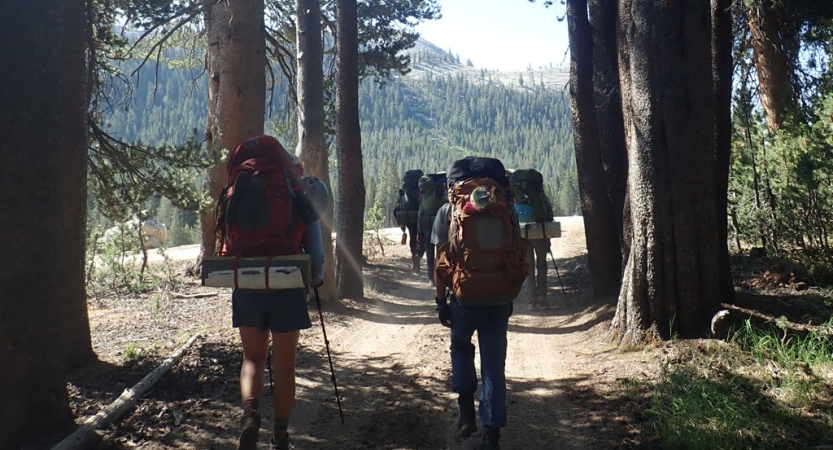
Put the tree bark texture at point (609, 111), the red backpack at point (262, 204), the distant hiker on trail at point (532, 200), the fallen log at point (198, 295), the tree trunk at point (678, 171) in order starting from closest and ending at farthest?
the red backpack at point (262, 204)
the tree trunk at point (678, 171)
the tree bark texture at point (609, 111)
the distant hiker on trail at point (532, 200)
the fallen log at point (198, 295)

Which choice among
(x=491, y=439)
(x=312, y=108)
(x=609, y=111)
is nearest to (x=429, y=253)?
(x=312, y=108)

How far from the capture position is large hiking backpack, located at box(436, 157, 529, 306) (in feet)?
12.5

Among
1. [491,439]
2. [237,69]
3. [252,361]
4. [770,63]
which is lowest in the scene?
[491,439]

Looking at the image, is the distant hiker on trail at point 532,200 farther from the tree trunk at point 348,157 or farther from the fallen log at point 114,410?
the fallen log at point 114,410

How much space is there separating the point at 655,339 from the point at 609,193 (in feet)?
10.2

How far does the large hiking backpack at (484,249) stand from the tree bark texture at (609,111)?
4.82 m

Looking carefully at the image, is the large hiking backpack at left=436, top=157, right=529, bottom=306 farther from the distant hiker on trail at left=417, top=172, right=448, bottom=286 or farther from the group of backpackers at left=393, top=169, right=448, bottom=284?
the distant hiker on trail at left=417, top=172, right=448, bottom=286

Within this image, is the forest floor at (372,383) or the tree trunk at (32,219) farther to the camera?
the forest floor at (372,383)

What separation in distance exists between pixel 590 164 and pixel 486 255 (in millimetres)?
5552

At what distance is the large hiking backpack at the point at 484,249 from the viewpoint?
12.5ft

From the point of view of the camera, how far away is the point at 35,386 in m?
3.88

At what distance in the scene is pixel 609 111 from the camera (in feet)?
27.1

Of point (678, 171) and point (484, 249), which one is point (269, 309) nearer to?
point (484, 249)

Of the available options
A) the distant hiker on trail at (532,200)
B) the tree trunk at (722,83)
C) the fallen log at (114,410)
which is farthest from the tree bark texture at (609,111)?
the fallen log at (114,410)
